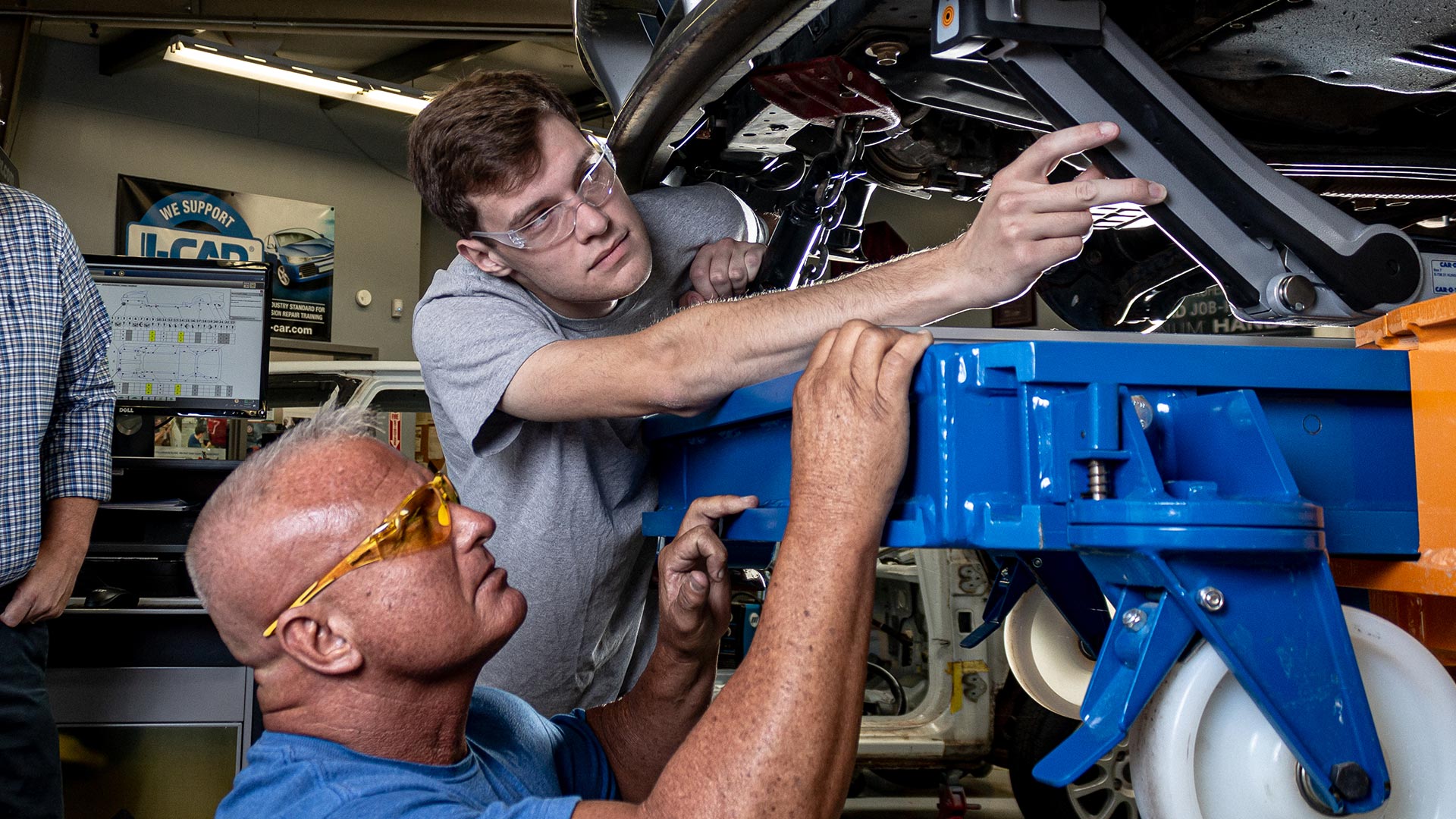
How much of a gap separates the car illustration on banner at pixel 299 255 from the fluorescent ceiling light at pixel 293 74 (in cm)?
162

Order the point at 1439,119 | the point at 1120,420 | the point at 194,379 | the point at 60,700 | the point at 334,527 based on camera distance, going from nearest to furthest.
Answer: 1. the point at 1120,420
2. the point at 334,527
3. the point at 1439,119
4. the point at 60,700
5. the point at 194,379

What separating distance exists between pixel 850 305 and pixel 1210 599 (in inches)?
18.9

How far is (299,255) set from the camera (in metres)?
9.04

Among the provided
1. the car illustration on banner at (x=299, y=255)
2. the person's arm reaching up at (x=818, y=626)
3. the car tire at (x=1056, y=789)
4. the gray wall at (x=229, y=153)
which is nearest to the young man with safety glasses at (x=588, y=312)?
the person's arm reaching up at (x=818, y=626)

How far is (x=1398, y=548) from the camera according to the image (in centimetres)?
97

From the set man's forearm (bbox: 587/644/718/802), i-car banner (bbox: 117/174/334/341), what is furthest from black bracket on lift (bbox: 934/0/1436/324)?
i-car banner (bbox: 117/174/334/341)

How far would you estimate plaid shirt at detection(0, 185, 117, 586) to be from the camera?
2.34m

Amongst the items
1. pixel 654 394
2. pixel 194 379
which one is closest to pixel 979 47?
pixel 654 394

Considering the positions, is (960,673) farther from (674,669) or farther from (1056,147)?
(1056,147)

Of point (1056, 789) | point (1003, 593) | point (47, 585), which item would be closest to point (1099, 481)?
point (1003, 593)

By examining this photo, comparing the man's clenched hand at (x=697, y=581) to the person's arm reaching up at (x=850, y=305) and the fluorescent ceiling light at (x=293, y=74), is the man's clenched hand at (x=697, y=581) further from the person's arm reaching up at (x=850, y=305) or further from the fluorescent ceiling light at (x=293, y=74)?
the fluorescent ceiling light at (x=293, y=74)

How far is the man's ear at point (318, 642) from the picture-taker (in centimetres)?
112

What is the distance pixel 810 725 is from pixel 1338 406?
527 mm

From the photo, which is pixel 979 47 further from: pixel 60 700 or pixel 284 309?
pixel 284 309
